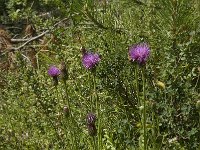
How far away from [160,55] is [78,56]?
1.95 ft

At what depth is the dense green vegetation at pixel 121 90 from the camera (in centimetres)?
229

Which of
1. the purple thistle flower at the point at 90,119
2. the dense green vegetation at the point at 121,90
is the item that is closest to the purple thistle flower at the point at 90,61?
the dense green vegetation at the point at 121,90

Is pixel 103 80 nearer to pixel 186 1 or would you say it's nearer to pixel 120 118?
pixel 120 118

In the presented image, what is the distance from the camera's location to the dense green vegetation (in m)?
2.29

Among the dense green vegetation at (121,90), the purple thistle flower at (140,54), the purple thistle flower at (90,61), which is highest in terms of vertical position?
the purple thistle flower at (140,54)

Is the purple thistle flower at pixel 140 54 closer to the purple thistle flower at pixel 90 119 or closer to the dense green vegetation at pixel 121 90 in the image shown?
the dense green vegetation at pixel 121 90

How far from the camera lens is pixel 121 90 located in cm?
262

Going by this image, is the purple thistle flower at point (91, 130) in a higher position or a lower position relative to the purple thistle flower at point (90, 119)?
lower

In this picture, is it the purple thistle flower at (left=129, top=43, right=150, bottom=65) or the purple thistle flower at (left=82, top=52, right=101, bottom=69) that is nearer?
the purple thistle flower at (left=129, top=43, right=150, bottom=65)

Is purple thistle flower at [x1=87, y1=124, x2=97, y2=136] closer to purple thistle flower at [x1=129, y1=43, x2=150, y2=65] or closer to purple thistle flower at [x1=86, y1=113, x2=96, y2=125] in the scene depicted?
purple thistle flower at [x1=86, y1=113, x2=96, y2=125]

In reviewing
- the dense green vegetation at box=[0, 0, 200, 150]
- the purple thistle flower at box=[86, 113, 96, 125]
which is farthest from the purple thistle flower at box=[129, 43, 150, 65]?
the purple thistle flower at box=[86, 113, 96, 125]

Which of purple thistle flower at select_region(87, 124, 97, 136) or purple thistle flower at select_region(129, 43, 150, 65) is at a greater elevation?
purple thistle flower at select_region(129, 43, 150, 65)

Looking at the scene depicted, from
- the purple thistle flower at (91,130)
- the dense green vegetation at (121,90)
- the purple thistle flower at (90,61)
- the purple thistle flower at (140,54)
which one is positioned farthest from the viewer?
the dense green vegetation at (121,90)

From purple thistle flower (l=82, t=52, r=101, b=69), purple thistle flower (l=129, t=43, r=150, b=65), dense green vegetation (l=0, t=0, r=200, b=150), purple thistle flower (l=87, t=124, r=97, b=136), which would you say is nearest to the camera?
purple thistle flower (l=129, t=43, r=150, b=65)
